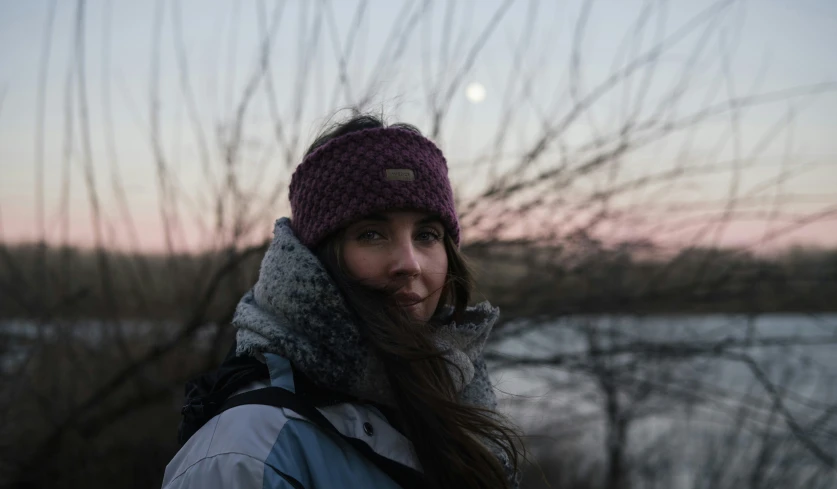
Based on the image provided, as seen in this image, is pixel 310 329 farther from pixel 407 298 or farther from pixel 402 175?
pixel 402 175

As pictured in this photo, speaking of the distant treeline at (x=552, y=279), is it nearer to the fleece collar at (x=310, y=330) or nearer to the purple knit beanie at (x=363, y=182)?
the purple knit beanie at (x=363, y=182)

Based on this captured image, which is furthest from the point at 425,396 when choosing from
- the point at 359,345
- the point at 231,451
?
the point at 231,451

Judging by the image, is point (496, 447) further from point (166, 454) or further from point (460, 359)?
point (166, 454)

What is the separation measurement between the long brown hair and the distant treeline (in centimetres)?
166

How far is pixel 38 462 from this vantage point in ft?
9.64


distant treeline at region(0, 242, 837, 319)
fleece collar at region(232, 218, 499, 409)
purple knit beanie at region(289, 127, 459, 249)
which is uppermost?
purple knit beanie at region(289, 127, 459, 249)

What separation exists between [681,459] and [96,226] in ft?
12.7

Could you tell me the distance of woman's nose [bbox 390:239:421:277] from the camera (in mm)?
1445

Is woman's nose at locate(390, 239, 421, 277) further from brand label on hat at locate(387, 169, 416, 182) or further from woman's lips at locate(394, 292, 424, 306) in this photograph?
brand label on hat at locate(387, 169, 416, 182)

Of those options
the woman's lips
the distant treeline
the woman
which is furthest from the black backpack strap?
the distant treeline

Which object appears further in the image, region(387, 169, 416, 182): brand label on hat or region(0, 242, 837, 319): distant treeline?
region(0, 242, 837, 319): distant treeline

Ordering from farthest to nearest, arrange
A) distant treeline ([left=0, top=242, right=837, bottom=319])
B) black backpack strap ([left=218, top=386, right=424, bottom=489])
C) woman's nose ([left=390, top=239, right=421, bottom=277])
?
distant treeline ([left=0, top=242, right=837, bottom=319])
woman's nose ([left=390, top=239, right=421, bottom=277])
black backpack strap ([left=218, top=386, right=424, bottom=489])

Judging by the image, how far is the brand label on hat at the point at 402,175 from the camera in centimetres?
150

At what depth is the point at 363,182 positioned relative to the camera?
57.9 inches
